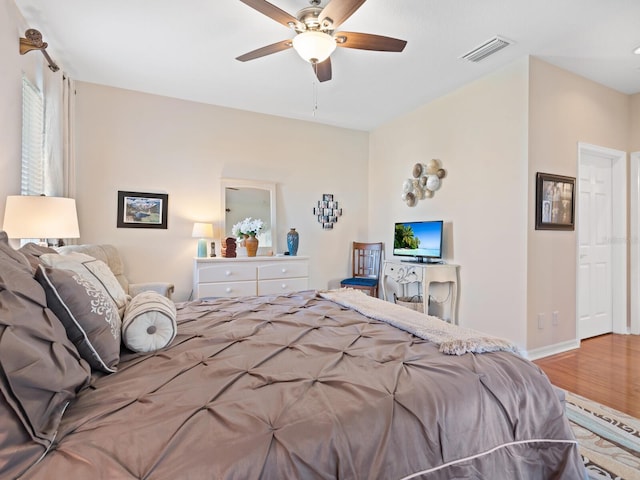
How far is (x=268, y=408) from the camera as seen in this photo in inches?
34.0

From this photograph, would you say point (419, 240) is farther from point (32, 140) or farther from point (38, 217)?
point (32, 140)

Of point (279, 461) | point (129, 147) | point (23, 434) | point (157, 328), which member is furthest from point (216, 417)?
point (129, 147)

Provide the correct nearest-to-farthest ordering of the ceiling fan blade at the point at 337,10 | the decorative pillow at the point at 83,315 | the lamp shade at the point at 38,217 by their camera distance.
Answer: the decorative pillow at the point at 83,315 → the ceiling fan blade at the point at 337,10 → the lamp shade at the point at 38,217

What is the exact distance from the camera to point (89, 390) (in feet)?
3.06

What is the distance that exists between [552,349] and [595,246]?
141cm

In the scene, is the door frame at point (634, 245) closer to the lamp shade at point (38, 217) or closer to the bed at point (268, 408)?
the bed at point (268, 408)

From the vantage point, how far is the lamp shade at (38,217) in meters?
1.94

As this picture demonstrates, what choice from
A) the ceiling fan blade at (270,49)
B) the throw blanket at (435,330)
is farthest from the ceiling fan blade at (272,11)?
the throw blanket at (435,330)

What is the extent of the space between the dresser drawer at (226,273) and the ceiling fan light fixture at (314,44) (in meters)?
2.35

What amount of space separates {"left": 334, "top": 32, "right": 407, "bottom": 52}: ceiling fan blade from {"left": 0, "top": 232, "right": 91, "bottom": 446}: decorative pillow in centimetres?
212

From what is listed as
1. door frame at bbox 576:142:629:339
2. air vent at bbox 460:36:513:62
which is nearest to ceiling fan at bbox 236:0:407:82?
air vent at bbox 460:36:513:62

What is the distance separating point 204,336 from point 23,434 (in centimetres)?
75

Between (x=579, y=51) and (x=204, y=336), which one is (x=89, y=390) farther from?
(x=579, y=51)

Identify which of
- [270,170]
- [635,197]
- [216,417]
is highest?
[270,170]
